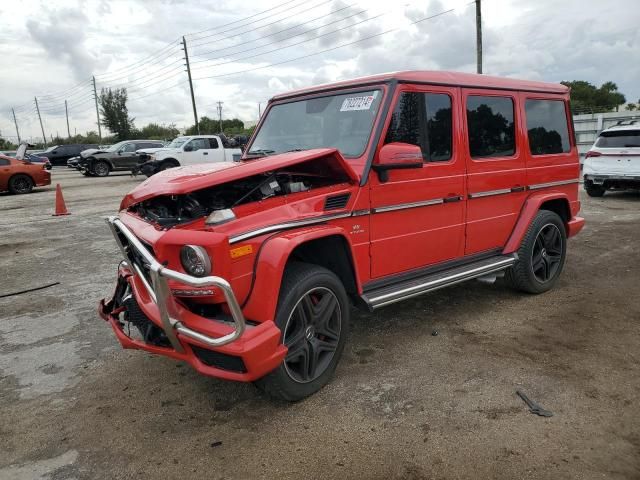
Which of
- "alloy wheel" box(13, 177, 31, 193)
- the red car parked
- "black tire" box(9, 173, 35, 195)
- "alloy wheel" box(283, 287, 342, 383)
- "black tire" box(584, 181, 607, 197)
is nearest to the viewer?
"alloy wheel" box(283, 287, 342, 383)

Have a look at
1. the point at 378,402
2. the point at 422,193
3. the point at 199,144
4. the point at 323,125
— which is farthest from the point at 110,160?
the point at 378,402

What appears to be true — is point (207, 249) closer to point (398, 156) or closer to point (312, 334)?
point (312, 334)

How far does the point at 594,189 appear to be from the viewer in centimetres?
1238

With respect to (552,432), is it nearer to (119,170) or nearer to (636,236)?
(636,236)

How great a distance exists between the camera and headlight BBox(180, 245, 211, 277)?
2.77 m

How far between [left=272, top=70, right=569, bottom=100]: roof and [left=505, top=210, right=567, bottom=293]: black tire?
51.5 inches

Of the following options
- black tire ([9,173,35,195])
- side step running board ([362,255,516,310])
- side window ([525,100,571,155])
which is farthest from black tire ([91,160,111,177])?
side step running board ([362,255,516,310])

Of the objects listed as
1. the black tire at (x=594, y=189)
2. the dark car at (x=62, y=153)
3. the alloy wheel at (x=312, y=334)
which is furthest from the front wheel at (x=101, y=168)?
the alloy wheel at (x=312, y=334)

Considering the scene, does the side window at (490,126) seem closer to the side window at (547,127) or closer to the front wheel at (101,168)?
the side window at (547,127)

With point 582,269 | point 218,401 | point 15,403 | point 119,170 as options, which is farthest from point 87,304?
point 119,170

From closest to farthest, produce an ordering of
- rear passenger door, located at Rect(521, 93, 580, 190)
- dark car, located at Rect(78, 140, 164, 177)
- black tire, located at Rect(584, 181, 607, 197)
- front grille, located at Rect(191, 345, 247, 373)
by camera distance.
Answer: front grille, located at Rect(191, 345, 247, 373) < rear passenger door, located at Rect(521, 93, 580, 190) < black tire, located at Rect(584, 181, 607, 197) < dark car, located at Rect(78, 140, 164, 177)

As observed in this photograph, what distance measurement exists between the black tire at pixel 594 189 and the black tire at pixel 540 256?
7907 millimetres

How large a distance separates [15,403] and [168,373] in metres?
1.01

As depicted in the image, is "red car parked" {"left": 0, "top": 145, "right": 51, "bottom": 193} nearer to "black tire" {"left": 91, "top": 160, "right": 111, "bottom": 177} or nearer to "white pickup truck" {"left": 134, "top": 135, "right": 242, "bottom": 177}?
"white pickup truck" {"left": 134, "top": 135, "right": 242, "bottom": 177}
